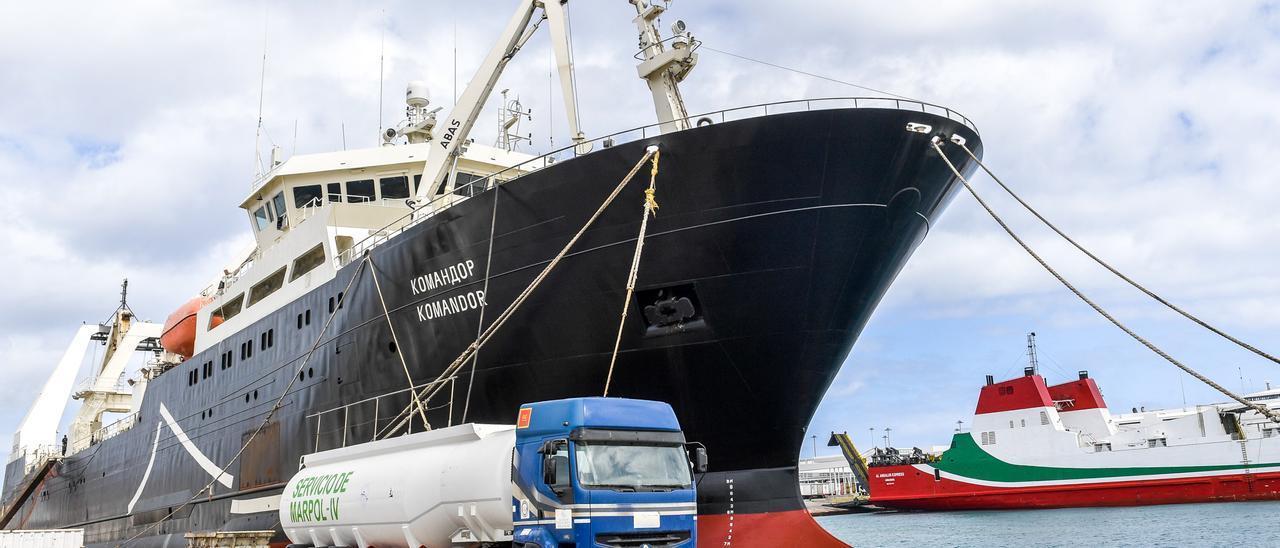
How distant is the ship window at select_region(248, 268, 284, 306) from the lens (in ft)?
61.6

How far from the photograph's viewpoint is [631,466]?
8539mm

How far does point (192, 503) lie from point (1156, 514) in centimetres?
3019

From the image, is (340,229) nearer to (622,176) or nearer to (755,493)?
(622,176)

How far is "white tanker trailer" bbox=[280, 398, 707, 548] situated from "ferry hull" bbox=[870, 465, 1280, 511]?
3381 centimetres

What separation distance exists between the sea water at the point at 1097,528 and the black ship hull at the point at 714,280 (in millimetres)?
13030

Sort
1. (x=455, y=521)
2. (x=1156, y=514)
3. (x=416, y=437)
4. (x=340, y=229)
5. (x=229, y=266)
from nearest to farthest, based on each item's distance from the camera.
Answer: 1. (x=455, y=521)
2. (x=416, y=437)
3. (x=340, y=229)
4. (x=229, y=266)
5. (x=1156, y=514)

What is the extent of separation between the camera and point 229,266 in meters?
26.1

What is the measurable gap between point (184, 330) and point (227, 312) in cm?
315

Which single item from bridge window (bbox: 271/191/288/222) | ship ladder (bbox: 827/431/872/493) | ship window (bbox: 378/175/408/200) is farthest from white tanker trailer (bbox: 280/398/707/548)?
ship ladder (bbox: 827/431/872/493)

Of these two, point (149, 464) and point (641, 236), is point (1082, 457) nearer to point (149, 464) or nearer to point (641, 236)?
point (641, 236)

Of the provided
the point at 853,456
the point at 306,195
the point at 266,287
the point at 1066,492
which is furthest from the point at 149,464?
the point at 853,456

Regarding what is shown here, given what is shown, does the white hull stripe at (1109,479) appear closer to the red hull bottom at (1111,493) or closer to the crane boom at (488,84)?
the red hull bottom at (1111,493)

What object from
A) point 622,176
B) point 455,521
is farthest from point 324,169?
point 455,521

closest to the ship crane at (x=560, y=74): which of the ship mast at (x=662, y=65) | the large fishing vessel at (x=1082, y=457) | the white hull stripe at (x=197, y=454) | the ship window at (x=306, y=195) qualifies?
the ship mast at (x=662, y=65)
